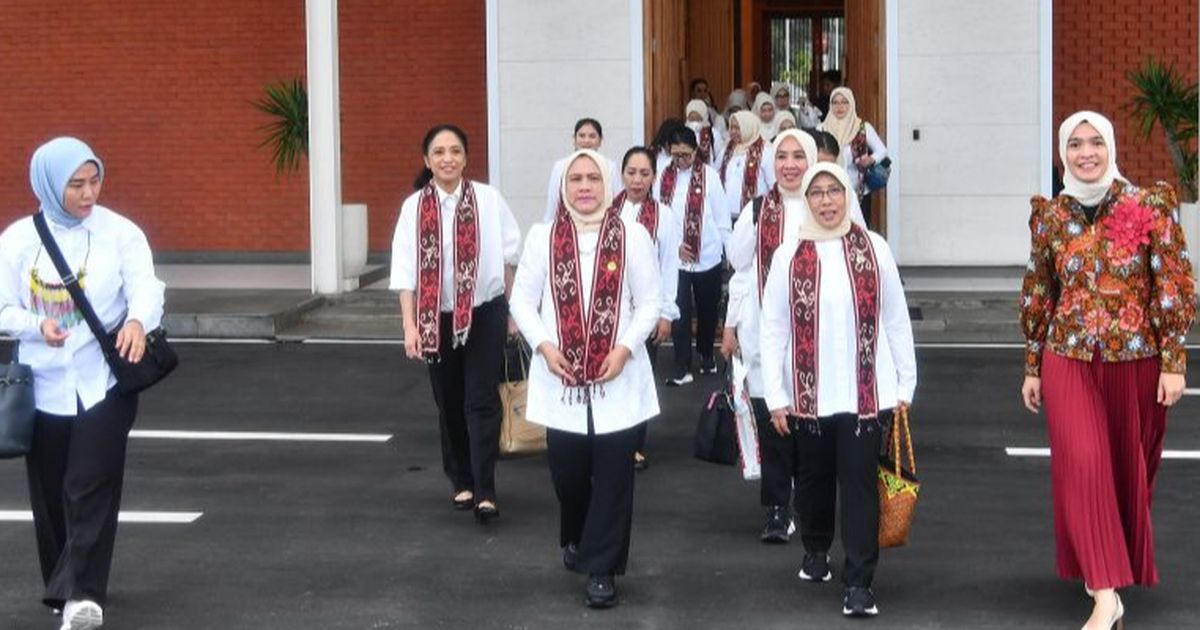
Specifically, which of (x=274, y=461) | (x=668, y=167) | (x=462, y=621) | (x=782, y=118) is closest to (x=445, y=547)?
(x=462, y=621)

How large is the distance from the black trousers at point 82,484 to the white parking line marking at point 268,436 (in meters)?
4.02

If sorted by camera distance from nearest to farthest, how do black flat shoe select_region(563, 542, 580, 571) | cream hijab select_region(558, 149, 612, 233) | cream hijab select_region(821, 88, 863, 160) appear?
cream hijab select_region(558, 149, 612, 233)
black flat shoe select_region(563, 542, 580, 571)
cream hijab select_region(821, 88, 863, 160)

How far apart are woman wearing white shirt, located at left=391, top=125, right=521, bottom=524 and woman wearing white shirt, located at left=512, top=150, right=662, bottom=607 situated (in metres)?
1.17

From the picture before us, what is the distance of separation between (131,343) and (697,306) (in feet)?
21.6

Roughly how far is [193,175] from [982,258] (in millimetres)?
8309

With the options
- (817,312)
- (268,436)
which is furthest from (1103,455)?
(268,436)

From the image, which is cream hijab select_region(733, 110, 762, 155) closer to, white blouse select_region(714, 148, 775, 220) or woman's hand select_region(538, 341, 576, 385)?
white blouse select_region(714, 148, 775, 220)

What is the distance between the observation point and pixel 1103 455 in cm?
700

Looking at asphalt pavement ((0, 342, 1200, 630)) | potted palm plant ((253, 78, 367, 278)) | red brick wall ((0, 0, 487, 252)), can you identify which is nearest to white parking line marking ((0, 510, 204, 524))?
asphalt pavement ((0, 342, 1200, 630))

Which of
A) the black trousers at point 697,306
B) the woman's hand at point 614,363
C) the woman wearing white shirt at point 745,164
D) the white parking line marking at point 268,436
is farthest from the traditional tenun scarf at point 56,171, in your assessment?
the woman wearing white shirt at point 745,164

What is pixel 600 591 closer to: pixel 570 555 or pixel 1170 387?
pixel 570 555

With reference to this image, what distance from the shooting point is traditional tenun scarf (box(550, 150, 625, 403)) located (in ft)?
24.9

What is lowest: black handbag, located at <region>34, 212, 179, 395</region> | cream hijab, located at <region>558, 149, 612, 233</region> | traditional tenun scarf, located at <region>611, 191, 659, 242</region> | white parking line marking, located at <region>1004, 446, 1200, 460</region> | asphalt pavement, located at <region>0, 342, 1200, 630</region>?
asphalt pavement, located at <region>0, 342, 1200, 630</region>

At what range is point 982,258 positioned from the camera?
1852 cm
